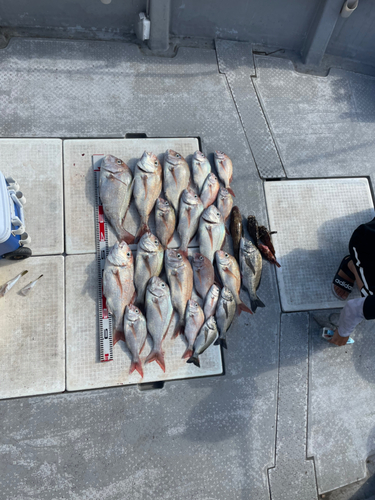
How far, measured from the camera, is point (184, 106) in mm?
3771

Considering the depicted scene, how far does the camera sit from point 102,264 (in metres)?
3.17

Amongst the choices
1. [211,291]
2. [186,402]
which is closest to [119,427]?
[186,402]

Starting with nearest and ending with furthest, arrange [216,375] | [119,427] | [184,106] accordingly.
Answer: [119,427]
[216,375]
[184,106]

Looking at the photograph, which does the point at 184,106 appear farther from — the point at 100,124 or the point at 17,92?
the point at 17,92

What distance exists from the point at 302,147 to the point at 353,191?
0.79 m

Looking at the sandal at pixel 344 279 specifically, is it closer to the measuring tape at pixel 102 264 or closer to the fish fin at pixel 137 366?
the fish fin at pixel 137 366

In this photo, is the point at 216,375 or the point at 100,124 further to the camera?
the point at 100,124

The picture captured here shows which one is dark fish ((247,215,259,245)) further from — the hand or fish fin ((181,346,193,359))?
fish fin ((181,346,193,359))

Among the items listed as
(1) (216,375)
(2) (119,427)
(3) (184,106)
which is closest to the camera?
(2) (119,427)

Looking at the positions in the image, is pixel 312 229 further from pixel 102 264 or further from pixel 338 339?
pixel 102 264

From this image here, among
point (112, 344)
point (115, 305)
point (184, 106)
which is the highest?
point (184, 106)

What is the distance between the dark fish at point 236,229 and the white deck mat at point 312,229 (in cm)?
42

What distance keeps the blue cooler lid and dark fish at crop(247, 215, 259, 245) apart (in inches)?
89.2

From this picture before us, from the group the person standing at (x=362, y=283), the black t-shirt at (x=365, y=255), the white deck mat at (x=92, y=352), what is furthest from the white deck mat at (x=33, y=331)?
the black t-shirt at (x=365, y=255)
